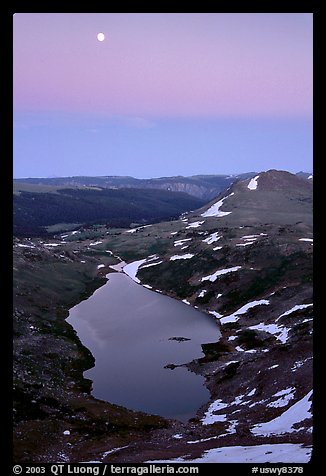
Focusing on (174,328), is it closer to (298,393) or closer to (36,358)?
(36,358)

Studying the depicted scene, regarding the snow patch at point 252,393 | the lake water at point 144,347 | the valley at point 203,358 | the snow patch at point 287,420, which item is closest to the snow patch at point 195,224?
the valley at point 203,358

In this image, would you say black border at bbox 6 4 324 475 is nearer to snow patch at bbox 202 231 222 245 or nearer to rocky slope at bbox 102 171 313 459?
rocky slope at bbox 102 171 313 459

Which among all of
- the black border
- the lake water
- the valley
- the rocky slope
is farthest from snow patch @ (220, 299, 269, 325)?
the black border

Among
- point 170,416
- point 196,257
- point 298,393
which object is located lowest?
point 170,416

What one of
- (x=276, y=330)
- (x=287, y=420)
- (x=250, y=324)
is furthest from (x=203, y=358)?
(x=287, y=420)

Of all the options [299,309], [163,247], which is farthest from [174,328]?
[163,247]
